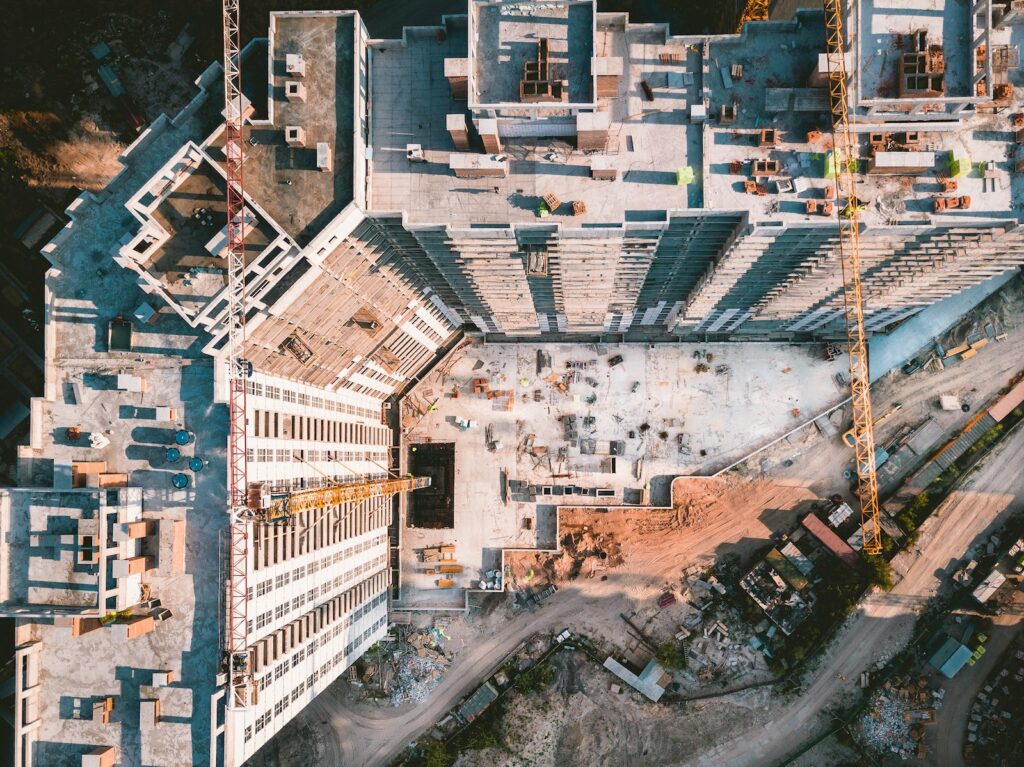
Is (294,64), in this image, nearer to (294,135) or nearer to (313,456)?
(294,135)

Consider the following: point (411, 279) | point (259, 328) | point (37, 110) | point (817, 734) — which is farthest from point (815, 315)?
point (37, 110)

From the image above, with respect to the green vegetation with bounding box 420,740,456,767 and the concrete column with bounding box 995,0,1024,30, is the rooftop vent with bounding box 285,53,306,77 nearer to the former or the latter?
the concrete column with bounding box 995,0,1024,30

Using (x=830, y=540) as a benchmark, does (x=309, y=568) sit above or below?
above

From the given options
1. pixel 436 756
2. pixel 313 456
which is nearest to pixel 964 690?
pixel 436 756

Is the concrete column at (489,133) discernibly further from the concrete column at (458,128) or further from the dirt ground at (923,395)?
the dirt ground at (923,395)

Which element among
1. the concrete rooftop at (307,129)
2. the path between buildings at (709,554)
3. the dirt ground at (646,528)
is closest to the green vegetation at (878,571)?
Result: the path between buildings at (709,554)
